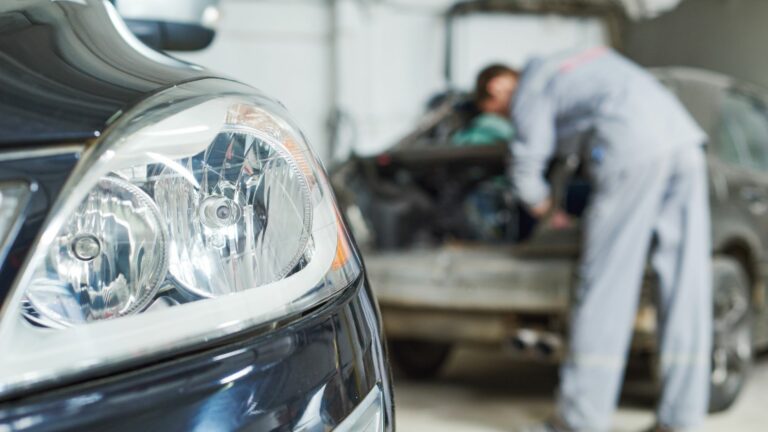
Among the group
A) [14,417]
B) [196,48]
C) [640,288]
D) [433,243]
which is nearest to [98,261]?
[14,417]

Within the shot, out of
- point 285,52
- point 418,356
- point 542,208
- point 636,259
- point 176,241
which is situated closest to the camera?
point 176,241

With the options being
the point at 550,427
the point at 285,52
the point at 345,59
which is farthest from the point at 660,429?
the point at 285,52

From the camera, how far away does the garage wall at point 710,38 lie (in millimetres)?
8406

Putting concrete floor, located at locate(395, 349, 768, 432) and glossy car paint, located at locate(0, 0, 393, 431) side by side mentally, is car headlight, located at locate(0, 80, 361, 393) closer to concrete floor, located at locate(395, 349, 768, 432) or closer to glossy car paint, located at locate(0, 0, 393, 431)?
glossy car paint, located at locate(0, 0, 393, 431)

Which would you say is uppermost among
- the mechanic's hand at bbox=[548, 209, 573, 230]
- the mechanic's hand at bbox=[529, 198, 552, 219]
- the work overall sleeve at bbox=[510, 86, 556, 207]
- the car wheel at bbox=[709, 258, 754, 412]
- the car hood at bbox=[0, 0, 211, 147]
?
the car hood at bbox=[0, 0, 211, 147]

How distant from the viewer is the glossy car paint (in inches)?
35.5

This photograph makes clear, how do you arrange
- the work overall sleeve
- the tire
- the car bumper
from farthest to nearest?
the tire → the work overall sleeve → the car bumper

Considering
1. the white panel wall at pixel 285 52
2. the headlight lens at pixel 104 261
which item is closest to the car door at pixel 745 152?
the headlight lens at pixel 104 261

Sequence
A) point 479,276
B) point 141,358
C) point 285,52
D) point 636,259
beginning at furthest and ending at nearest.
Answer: point 285,52
point 479,276
point 636,259
point 141,358

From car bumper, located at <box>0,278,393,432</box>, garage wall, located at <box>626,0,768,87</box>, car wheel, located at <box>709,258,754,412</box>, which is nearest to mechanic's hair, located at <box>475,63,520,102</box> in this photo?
car wheel, located at <box>709,258,754,412</box>

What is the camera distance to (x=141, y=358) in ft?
3.12

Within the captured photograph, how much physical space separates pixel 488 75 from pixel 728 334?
132 centimetres

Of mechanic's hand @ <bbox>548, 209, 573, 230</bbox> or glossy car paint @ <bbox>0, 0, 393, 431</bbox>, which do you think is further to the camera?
mechanic's hand @ <bbox>548, 209, 573, 230</bbox>

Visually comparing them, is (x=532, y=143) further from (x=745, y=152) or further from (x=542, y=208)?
(x=745, y=152)
